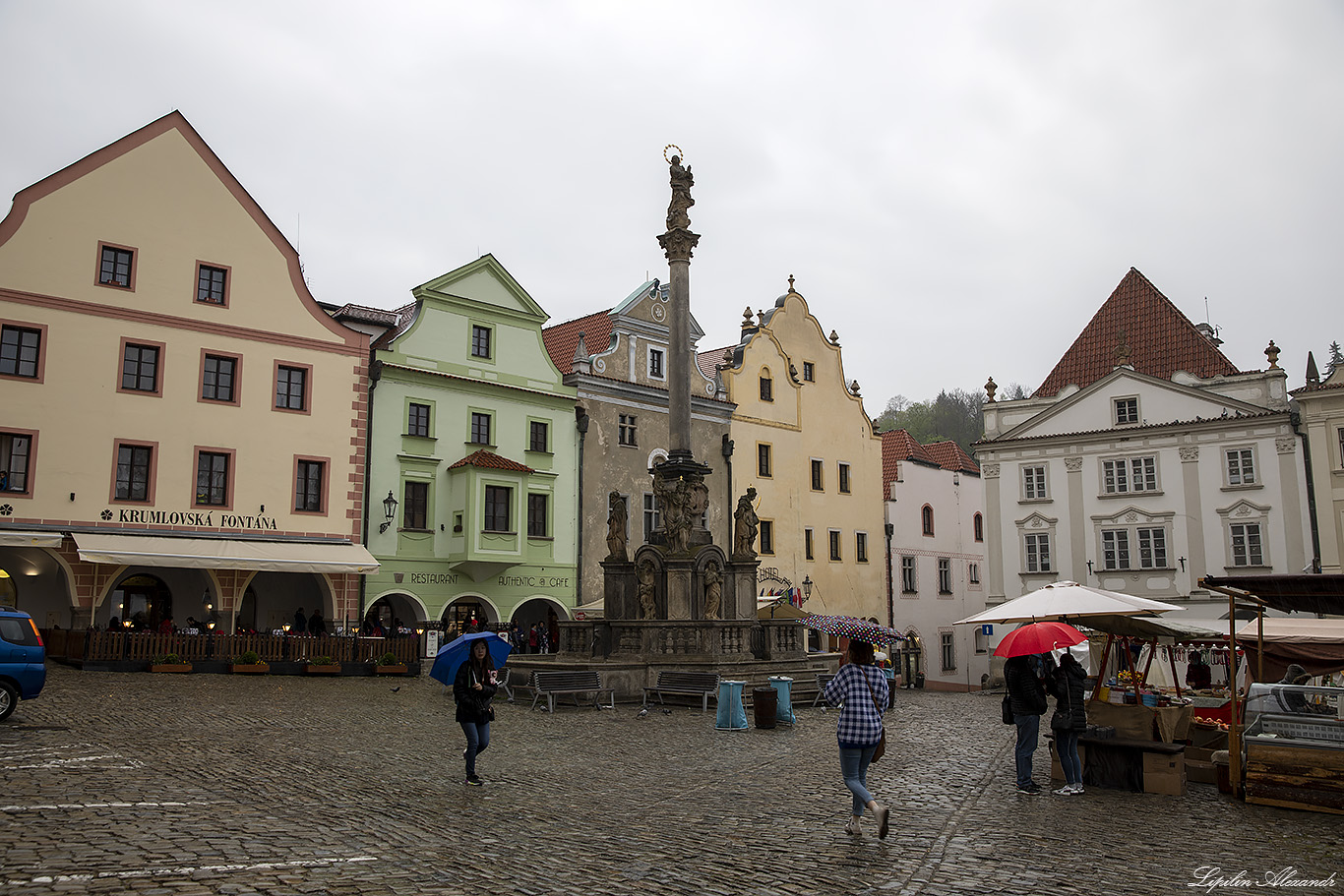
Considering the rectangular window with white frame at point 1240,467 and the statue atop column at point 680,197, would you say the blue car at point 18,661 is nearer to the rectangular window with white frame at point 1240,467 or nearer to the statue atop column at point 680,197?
the statue atop column at point 680,197

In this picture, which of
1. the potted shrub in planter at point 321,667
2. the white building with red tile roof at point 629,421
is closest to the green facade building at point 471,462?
the white building with red tile roof at point 629,421

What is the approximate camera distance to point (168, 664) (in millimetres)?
25750

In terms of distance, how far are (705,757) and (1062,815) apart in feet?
18.0

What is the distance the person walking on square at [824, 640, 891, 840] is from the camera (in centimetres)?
992

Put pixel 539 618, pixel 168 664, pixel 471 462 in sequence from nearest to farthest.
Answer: pixel 168 664 → pixel 471 462 → pixel 539 618

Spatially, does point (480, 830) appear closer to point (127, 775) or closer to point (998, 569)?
point (127, 775)

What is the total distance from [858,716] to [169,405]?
26.4m

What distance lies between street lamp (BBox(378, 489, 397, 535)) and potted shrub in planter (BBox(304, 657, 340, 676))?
21.0 feet

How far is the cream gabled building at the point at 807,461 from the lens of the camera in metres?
46.0

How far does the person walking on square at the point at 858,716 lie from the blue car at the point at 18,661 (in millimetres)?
11736

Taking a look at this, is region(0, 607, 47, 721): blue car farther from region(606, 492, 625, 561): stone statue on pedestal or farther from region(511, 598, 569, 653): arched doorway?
region(511, 598, 569, 653): arched doorway

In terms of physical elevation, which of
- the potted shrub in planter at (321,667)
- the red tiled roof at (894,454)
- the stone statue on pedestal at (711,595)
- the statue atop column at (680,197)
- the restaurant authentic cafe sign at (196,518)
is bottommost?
the potted shrub in planter at (321,667)

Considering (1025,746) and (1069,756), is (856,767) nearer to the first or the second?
(1025,746)

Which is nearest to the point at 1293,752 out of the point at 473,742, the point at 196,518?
the point at 473,742
